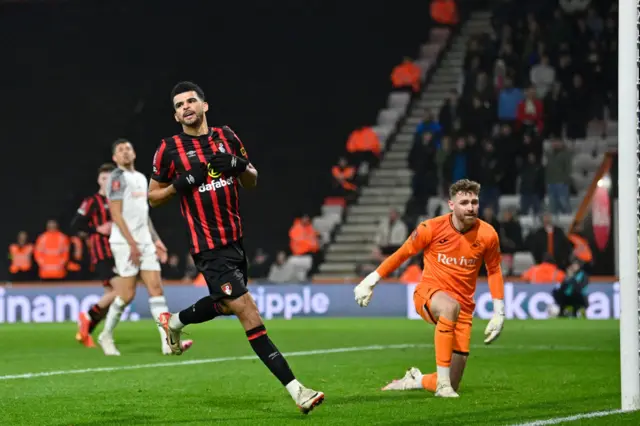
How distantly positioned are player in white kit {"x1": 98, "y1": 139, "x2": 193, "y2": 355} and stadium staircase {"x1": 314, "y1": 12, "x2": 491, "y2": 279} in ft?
42.7

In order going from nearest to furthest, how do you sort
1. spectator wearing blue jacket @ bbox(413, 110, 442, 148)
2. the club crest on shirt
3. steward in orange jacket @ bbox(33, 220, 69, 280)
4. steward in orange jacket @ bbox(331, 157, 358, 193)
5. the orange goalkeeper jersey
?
the club crest on shirt → the orange goalkeeper jersey → steward in orange jacket @ bbox(33, 220, 69, 280) → spectator wearing blue jacket @ bbox(413, 110, 442, 148) → steward in orange jacket @ bbox(331, 157, 358, 193)

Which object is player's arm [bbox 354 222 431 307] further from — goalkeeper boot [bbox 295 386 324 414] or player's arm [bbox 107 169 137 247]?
player's arm [bbox 107 169 137 247]

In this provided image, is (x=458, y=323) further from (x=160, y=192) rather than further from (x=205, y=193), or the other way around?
(x=160, y=192)

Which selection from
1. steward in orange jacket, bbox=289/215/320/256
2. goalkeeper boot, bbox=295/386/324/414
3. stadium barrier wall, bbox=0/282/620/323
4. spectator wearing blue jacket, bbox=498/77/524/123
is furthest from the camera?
spectator wearing blue jacket, bbox=498/77/524/123

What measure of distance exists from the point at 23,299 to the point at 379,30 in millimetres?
12433

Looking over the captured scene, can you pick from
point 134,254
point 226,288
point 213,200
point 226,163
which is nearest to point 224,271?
point 226,288

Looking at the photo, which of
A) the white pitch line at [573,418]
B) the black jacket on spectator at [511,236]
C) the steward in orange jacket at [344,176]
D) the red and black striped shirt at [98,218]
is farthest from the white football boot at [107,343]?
the steward in orange jacket at [344,176]

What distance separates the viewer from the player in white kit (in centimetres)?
1305

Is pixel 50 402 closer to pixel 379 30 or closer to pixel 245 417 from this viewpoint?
pixel 245 417

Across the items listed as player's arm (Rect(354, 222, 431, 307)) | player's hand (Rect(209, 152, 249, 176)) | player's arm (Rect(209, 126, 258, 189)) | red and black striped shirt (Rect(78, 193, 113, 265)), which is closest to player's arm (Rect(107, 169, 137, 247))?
red and black striped shirt (Rect(78, 193, 113, 265))

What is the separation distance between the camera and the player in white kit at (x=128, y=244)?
42.8 ft

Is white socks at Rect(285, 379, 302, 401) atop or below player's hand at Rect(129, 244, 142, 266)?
below

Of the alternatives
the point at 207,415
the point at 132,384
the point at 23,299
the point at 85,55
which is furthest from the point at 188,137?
the point at 85,55

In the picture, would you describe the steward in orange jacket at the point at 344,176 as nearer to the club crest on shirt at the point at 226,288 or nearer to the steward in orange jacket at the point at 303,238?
the steward in orange jacket at the point at 303,238
